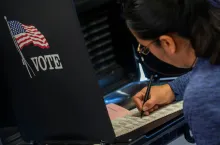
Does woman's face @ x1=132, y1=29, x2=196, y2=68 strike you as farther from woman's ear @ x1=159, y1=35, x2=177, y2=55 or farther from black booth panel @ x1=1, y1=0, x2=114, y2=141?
black booth panel @ x1=1, y1=0, x2=114, y2=141

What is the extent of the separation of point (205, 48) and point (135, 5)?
0.19 meters

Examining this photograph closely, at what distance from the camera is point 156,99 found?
1.39 metres

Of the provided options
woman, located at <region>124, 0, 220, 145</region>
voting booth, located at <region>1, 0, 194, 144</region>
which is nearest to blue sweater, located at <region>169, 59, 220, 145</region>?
woman, located at <region>124, 0, 220, 145</region>

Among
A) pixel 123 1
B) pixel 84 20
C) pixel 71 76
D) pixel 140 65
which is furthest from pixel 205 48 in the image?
pixel 140 65

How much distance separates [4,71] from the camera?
1.28 m

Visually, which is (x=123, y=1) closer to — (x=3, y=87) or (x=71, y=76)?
(x=71, y=76)

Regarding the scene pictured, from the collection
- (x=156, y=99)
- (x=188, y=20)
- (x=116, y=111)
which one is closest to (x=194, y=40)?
(x=188, y=20)

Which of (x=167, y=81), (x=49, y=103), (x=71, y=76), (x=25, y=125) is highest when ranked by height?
(x=71, y=76)

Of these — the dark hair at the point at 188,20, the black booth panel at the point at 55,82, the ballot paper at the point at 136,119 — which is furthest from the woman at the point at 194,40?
the ballot paper at the point at 136,119

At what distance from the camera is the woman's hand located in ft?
4.51

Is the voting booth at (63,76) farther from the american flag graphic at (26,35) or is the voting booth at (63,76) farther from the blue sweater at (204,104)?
the blue sweater at (204,104)

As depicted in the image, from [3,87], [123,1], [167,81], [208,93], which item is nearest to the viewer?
[208,93]

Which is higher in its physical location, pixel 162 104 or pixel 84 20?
pixel 84 20

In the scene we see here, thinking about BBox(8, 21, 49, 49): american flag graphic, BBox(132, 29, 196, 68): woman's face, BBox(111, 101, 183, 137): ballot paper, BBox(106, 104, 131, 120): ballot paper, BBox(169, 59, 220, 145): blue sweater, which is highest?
BBox(8, 21, 49, 49): american flag graphic
